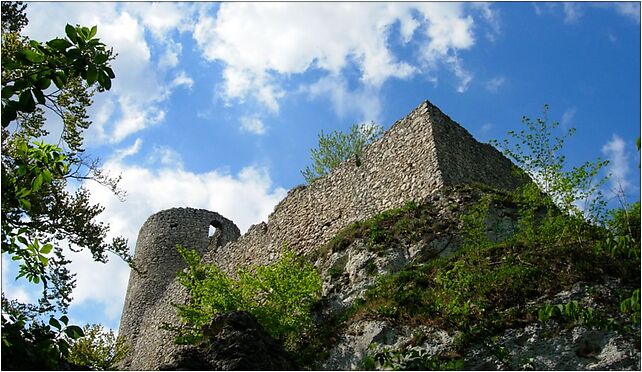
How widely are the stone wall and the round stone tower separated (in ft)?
15.2

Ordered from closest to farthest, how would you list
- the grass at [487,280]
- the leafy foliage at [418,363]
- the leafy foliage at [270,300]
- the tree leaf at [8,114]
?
the tree leaf at [8,114] < the leafy foliage at [418,363] < the grass at [487,280] < the leafy foliage at [270,300]

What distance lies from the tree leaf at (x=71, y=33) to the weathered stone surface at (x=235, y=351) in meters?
4.69

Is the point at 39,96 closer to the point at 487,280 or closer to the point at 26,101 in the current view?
the point at 26,101

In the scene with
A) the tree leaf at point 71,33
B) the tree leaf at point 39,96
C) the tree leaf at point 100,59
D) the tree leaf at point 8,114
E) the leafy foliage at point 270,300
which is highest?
the leafy foliage at point 270,300

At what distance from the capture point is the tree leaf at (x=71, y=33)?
187 inches

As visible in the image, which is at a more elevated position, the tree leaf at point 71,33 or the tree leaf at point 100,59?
the tree leaf at point 71,33

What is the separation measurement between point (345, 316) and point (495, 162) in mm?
7765

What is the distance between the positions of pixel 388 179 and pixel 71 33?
11.4 meters

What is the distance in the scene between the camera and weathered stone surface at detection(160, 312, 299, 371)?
8156 mm

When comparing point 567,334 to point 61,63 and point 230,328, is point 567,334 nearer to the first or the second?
point 230,328

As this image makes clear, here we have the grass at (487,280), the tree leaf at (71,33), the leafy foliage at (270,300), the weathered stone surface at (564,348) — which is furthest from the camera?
the leafy foliage at (270,300)

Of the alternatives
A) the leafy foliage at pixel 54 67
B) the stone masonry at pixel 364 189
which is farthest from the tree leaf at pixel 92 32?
the stone masonry at pixel 364 189

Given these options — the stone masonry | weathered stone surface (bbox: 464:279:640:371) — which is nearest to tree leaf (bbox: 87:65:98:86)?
weathered stone surface (bbox: 464:279:640:371)

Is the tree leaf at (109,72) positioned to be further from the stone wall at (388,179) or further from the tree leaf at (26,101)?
the stone wall at (388,179)
